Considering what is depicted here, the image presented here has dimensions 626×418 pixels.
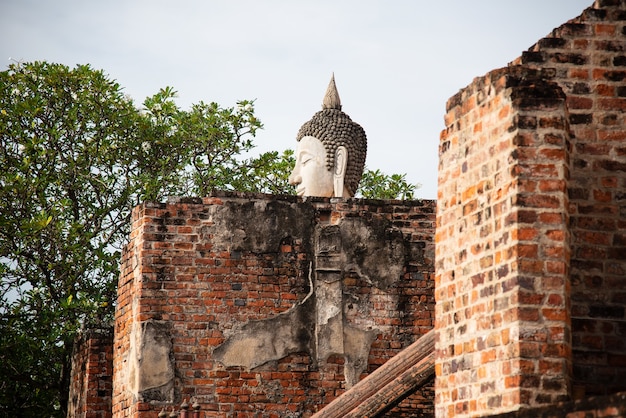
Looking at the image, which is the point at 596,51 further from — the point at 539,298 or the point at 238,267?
the point at 238,267

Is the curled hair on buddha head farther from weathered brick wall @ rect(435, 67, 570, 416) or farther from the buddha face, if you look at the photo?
weathered brick wall @ rect(435, 67, 570, 416)

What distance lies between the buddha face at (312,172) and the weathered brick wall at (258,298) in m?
1.08

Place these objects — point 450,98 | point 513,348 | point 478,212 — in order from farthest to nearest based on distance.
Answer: point 450,98, point 478,212, point 513,348

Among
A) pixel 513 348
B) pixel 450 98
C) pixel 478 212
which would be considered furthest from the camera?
pixel 450 98

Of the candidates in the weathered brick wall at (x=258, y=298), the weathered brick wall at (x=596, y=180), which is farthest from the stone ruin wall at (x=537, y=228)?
the weathered brick wall at (x=258, y=298)

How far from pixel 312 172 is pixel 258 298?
187 centimetres

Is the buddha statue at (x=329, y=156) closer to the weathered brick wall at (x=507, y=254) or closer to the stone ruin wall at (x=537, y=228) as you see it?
the stone ruin wall at (x=537, y=228)

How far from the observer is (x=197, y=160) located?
15.9 metres

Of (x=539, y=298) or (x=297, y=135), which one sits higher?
(x=297, y=135)

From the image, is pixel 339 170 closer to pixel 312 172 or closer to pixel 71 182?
pixel 312 172

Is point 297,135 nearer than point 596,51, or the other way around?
point 596,51

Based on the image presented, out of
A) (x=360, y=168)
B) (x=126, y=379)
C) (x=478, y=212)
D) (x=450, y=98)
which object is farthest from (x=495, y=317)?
(x=360, y=168)

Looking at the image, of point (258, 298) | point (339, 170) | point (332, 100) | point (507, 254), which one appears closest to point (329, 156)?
point (339, 170)

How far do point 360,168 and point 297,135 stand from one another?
775 mm
